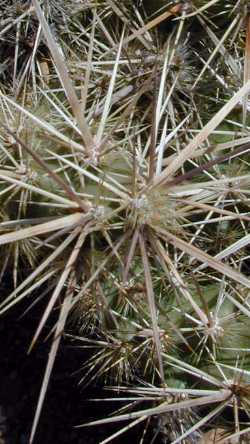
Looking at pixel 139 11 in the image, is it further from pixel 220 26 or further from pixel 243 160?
pixel 243 160

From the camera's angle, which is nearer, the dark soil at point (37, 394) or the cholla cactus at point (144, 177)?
the cholla cactus at point (144, 177)

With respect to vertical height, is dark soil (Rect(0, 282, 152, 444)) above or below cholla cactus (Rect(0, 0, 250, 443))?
below

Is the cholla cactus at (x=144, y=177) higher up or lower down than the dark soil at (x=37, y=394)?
higher up

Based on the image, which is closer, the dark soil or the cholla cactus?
the cholla cactus

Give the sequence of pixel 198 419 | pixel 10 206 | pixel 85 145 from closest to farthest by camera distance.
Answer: pixel 85 145, pixel 10 206, pixel 198 419

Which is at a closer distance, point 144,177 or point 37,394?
point 144,177

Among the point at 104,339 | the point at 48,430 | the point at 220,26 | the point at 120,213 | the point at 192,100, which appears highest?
the point at 220,26

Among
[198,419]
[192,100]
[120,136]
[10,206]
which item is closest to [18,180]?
[10,206]

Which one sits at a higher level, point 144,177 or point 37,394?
point 144,177
